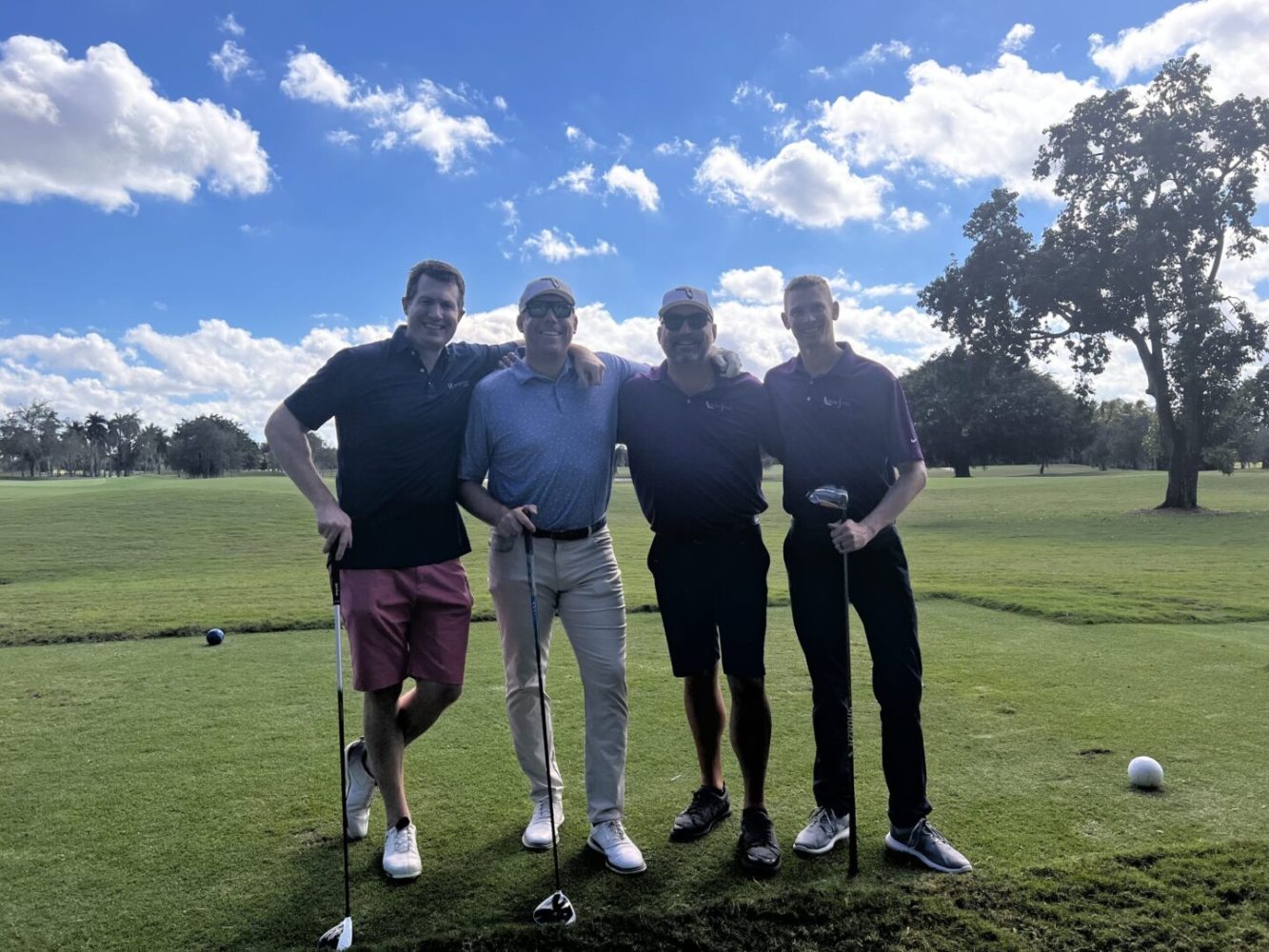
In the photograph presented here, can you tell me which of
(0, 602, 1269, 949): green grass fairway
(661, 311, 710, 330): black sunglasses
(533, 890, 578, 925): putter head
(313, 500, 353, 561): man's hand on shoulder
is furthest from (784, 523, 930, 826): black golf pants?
(313, 500, 353, 561): man's hand on shoulder

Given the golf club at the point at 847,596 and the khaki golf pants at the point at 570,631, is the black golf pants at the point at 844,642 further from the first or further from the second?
the khaki golf pants at the point at 570,631

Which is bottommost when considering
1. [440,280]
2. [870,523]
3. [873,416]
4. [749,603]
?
[749,603]

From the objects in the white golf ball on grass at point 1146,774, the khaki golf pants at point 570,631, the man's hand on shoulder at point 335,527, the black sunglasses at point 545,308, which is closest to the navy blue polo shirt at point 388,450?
the man's hand on shoulder at point 335,527

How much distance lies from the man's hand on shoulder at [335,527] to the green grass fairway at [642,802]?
125 centimetres

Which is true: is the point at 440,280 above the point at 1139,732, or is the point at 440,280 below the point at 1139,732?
above

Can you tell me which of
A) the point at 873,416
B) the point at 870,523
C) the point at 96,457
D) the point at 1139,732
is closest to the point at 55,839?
the point at 870,523

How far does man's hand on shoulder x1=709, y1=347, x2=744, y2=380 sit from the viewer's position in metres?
3.91

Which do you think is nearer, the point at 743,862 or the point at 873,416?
the point at 743,862

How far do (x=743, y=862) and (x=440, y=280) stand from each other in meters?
2.77

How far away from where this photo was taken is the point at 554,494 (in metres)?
3.85

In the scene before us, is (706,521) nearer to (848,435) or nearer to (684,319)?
(848,435)

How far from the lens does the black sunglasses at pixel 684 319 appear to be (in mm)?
3873

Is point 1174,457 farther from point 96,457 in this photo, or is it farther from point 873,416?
point 96,457

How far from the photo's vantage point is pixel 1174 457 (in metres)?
29.0
